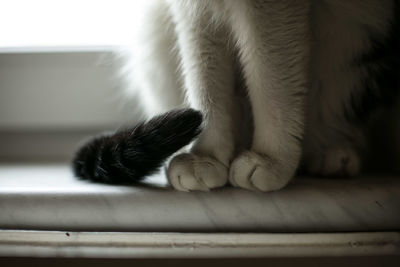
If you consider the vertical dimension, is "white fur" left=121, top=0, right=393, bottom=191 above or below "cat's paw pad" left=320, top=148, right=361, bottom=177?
above

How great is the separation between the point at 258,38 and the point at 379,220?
37 centimetres

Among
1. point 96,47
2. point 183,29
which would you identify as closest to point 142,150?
point 183,29

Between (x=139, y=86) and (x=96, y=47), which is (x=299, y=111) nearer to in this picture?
(x=139, y=86)

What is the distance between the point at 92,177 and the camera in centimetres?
84

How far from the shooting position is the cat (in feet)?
2.42

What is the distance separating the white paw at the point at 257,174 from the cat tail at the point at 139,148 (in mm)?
96

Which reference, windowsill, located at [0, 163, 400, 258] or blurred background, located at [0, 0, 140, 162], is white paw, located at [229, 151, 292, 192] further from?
blurred background, located at [0, 0, 140, 162]

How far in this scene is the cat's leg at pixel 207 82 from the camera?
79 centimetres

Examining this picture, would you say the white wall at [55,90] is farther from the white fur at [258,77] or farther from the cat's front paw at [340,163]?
the cat's front paw at [340,163]

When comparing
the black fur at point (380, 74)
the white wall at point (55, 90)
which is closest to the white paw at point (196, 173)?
the black fur at point (380, 74)

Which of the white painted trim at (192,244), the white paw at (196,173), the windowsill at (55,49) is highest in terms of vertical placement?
the windowsill at (55,49)

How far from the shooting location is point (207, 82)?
0.83 metres

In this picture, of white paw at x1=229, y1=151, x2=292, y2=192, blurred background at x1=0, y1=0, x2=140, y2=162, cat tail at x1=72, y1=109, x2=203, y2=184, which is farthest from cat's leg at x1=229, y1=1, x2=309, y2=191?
blurred background at x1=0, y1=0, x2=140, y2=162

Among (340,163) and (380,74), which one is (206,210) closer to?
(340,163)
